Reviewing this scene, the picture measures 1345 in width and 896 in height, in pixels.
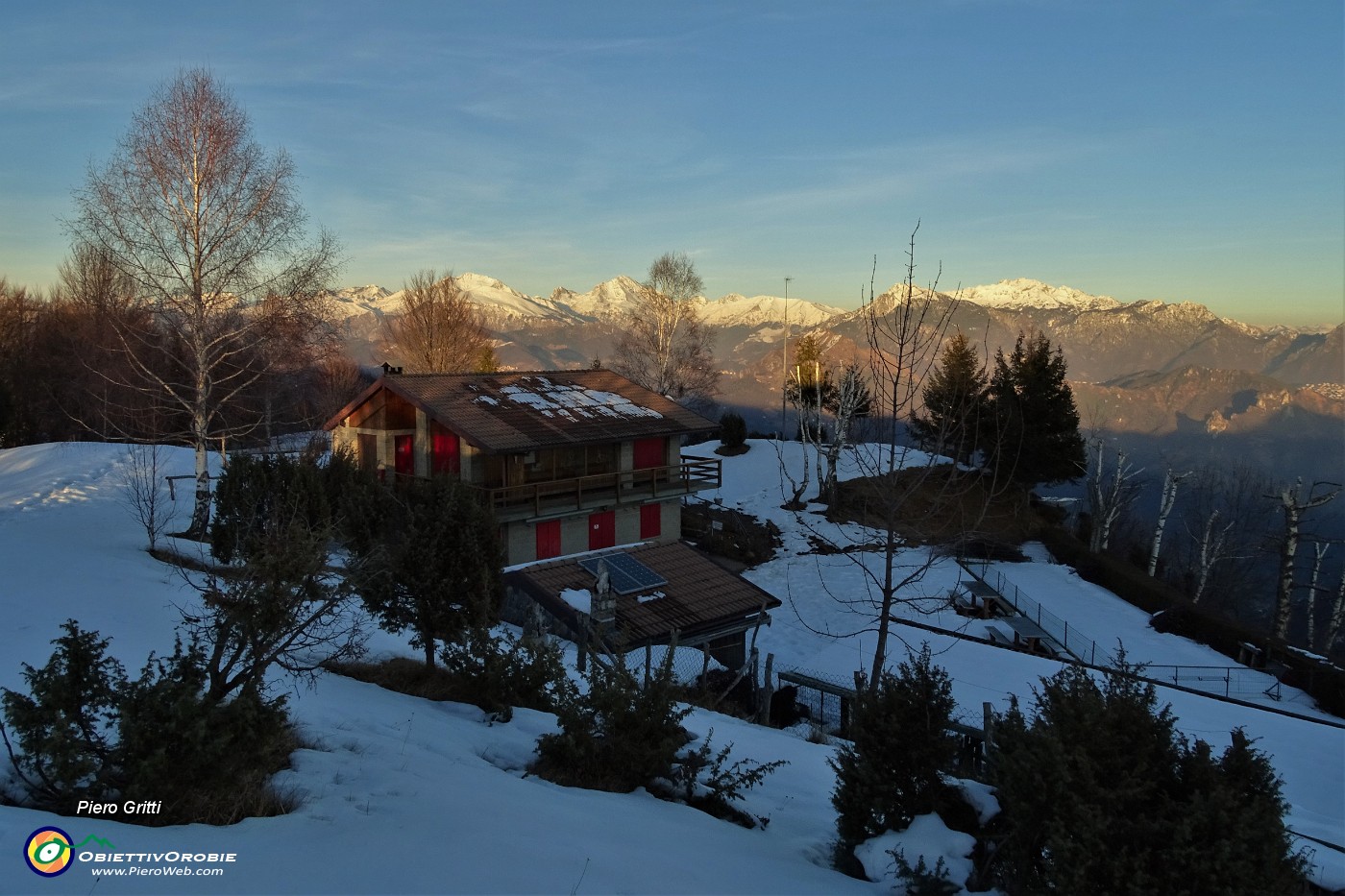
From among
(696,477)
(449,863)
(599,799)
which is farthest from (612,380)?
(449,863)

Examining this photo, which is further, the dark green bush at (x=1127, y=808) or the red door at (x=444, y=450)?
the red door at (x=444, y=450)

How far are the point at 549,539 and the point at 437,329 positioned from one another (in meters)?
25.9

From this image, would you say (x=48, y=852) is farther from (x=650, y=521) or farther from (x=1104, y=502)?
(x=1104, y=502)

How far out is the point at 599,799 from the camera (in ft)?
23.5

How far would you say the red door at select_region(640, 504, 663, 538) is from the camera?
26.0 meters

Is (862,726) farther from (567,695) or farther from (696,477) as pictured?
(696,477)

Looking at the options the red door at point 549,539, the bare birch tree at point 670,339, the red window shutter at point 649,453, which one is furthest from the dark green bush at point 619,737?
the bare birch tree at point 670,339

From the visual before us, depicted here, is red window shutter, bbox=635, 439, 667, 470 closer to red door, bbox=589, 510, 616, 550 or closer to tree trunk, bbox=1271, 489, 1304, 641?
red door, bbox=589, 510, 616, 550

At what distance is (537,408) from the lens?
942 inches

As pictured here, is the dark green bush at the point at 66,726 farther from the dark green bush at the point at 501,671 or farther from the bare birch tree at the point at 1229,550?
the bare birch tree at the point at 1229,550

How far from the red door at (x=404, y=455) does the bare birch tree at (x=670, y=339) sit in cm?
2162

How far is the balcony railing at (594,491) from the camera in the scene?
861 inches

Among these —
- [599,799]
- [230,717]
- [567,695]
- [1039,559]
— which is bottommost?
[1039,559]

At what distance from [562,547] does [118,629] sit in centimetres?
1400
